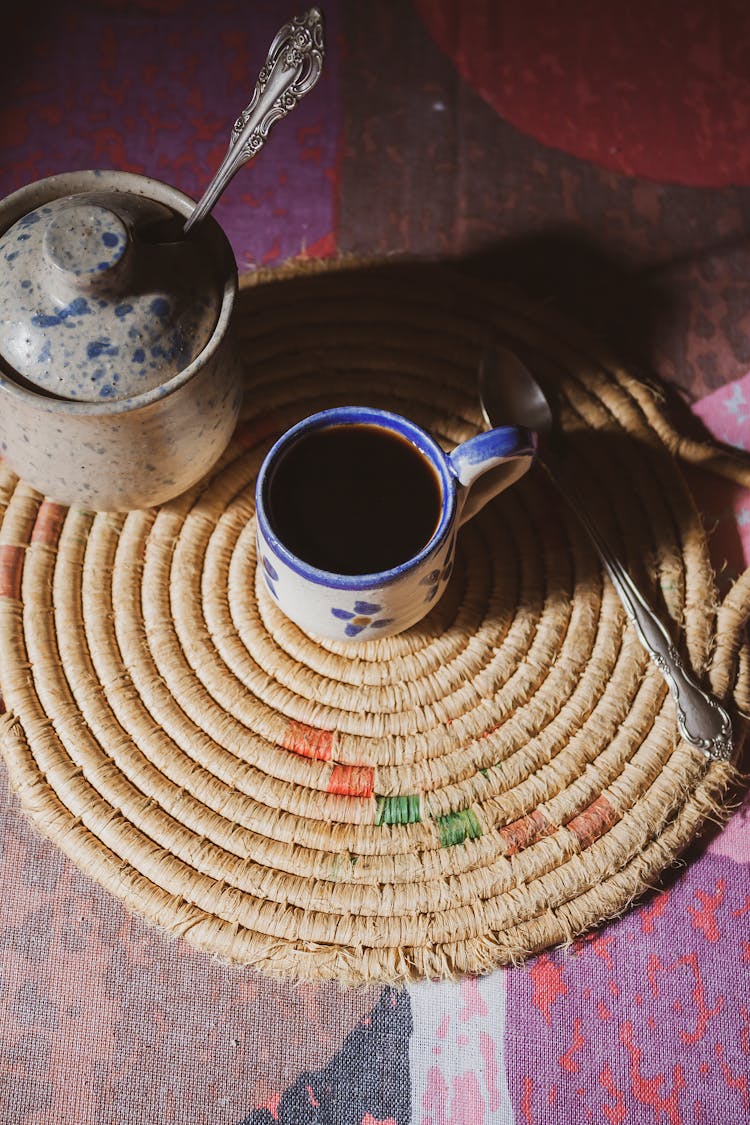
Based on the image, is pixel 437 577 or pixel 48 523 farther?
pixel 48 523

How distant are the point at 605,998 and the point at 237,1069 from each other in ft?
0.79

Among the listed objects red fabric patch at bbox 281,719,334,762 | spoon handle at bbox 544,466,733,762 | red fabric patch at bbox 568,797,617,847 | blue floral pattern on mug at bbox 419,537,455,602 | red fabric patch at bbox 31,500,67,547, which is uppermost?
blue floral pattern on mug at bbox 419,537,455,602

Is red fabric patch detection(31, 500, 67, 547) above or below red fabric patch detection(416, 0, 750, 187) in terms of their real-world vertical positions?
below

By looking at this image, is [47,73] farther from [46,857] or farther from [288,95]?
[46,857]

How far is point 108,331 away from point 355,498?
175 mm

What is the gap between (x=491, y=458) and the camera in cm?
54

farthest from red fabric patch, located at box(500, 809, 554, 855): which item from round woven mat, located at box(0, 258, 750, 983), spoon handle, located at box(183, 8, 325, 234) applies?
spoon handle, located at box(183, 8, 325, 234)

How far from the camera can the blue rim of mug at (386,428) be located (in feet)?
1.75

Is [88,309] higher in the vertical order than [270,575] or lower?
higher

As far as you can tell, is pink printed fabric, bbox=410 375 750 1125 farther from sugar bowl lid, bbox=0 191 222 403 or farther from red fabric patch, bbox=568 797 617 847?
sugar bowl lid, bbox=0 191 222 403

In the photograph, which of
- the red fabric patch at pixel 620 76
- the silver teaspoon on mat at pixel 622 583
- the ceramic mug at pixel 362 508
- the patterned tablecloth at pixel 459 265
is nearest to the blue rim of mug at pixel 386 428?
the ceramic mug at pixel 362 508

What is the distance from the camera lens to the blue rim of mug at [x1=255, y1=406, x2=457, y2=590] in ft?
1.75

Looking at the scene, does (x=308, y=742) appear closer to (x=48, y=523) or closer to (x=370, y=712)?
(x=370, y=712)

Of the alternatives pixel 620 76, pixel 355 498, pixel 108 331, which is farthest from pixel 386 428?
pixel 620 76
